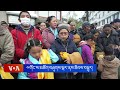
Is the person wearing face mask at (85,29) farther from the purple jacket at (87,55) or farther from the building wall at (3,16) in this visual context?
the building wall at (3,16)

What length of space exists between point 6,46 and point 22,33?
23 cm

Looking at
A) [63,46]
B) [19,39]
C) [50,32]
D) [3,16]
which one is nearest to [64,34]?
[63,46]

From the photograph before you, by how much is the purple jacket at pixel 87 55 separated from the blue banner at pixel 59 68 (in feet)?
0.16

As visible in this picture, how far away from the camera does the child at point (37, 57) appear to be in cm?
250

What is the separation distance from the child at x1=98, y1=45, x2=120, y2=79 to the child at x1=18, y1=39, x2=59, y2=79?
55cm

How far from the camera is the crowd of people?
255 centimetres

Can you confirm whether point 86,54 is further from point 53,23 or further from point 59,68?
point 53,23

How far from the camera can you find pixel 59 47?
104 inches

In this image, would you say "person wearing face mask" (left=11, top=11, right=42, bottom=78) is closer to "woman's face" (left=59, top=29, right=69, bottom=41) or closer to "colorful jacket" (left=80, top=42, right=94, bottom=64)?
"woman's face" (left=59, top=29, right=69, bottom=41)

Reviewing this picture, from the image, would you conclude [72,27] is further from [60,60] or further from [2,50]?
[2,50]

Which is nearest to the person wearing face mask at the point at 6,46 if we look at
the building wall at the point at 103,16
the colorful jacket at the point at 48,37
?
the colorful jacket at the point at 48,37
